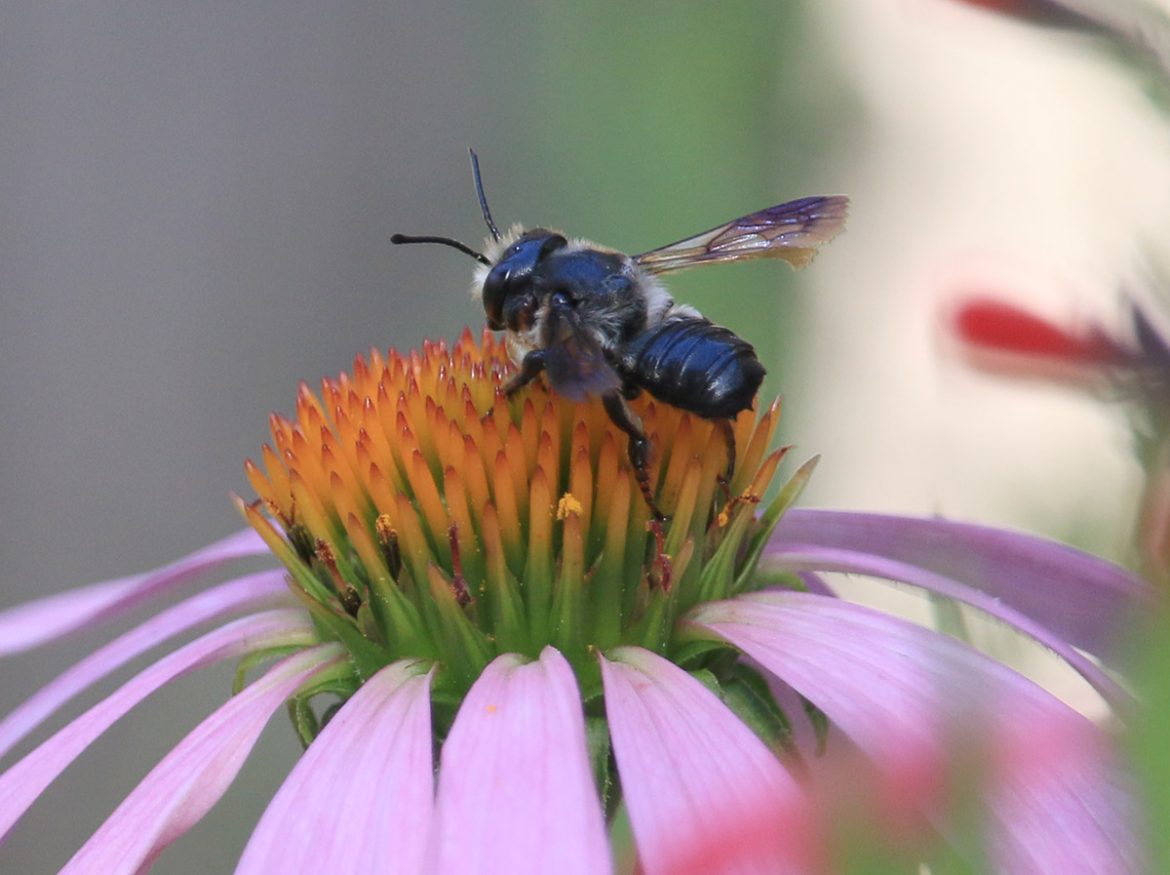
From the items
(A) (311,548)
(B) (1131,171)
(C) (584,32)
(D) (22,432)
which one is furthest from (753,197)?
(D) (22,432)

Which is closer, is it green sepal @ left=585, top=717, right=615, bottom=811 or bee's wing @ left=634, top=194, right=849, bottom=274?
green sepal @ left=585, top=717, right=615, bottom=811

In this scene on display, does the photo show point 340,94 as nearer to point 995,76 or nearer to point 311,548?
point 311,548

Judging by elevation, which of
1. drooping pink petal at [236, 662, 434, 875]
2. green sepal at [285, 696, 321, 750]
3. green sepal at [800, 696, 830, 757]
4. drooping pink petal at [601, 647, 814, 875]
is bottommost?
green sepal at [800, 696, 830, 757]

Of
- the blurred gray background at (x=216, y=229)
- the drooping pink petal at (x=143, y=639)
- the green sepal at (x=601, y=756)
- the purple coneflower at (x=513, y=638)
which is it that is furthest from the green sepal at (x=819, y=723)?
the blurred gray background at (x=216, y=229)

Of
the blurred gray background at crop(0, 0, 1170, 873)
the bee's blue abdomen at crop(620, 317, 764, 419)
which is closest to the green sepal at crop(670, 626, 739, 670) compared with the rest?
the bee's blue abdomen at crop(620, 317, 764, 419)

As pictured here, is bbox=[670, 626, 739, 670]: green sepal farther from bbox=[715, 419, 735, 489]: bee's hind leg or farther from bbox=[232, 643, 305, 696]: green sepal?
bbox=[232, 643, 305, 696]: green sepal

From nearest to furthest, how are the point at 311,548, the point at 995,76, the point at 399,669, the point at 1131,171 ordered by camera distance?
the point at 1131,171 < the point at 995,76 < the point at 399,669 < the point at 311,548
